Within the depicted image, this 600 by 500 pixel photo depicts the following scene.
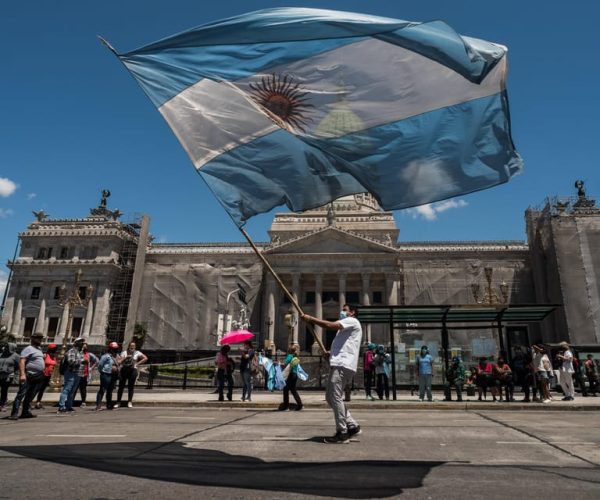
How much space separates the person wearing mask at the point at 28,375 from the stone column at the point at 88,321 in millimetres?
48132

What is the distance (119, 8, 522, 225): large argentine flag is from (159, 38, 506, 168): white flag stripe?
0.05 ft

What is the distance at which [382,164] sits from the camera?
6887 mm

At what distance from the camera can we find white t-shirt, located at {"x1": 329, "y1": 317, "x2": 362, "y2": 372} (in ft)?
20.6

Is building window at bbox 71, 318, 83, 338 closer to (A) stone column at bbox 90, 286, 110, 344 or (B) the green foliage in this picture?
(A) stone column at bbox 90, 286, 110, 344

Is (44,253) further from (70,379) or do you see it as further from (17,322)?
(70,379)

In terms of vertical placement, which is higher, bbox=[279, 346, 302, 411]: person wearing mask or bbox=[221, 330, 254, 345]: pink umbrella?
bbox=[221, 330, 254, 345]: pink umbrella

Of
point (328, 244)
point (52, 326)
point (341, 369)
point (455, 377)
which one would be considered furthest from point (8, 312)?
point (341, 369)

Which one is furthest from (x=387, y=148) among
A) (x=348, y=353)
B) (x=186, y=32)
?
(x=186, y=32)

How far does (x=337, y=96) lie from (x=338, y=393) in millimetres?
4353

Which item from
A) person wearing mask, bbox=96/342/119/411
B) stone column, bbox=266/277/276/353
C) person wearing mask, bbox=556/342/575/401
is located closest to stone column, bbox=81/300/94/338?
stone column, bbox=266/277/276/353

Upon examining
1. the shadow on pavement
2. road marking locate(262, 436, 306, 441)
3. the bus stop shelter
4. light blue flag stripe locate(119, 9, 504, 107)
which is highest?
light blue flag stripe locate(119, 9, 504, 107)

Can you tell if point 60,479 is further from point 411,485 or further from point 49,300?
point 49,300

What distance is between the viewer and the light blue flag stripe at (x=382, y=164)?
6.71 metres

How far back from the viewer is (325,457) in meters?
5.11
